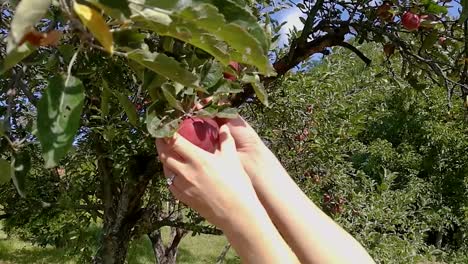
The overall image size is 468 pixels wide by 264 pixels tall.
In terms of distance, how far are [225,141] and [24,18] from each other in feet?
1.51

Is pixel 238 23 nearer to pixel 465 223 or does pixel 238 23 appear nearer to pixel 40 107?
pixel 40 107

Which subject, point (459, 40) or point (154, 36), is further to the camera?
point (459, 40)

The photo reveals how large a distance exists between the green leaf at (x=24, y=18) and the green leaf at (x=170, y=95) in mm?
259

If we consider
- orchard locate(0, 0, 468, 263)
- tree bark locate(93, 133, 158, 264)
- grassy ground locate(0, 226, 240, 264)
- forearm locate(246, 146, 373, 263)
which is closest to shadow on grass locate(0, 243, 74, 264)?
grassy ground locate(0, 226, 240, 264)

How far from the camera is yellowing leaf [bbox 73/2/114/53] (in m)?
0.49

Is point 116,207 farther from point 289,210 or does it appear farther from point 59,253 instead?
point 59,253

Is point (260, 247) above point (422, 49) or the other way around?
the other way around

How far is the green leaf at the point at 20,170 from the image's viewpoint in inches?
26.8

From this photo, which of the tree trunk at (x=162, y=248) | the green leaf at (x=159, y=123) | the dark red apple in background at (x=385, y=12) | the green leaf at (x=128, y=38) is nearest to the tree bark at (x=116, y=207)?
the dark red apple in background at (x=385, y=12)

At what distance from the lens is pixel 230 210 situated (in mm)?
851

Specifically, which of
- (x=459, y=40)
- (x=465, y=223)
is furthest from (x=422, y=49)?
(x=465, y=223)

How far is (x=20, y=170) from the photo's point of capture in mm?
688

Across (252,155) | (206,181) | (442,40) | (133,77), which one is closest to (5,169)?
(206,181)

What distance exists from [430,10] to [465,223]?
1094 cm
